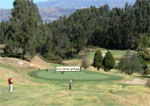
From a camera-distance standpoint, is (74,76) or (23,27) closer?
(74,76)

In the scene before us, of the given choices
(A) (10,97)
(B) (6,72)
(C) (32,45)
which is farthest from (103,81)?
(C) (32,45)

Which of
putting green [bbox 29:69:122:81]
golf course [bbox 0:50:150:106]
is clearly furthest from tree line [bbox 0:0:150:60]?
golf course [bbox 0:50:150:106]

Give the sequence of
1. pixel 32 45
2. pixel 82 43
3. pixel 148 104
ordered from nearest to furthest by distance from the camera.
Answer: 1. pixel 148 104
2. pixel 32 45
3. pixel 82 43

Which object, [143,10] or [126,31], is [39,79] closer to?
[126,31]

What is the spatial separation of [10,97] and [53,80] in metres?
16.5

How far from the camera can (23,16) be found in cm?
6462

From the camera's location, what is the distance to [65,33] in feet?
379

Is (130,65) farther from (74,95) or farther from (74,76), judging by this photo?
(74,95)

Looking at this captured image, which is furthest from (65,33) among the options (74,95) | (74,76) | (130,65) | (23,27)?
(74,95)

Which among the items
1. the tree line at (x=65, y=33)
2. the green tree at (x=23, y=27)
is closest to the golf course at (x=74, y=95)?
the green tree at (x=23, y=27)

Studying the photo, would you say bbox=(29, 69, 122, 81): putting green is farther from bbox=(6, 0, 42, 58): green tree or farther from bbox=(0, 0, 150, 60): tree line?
bbox=(0, 0, 150, 60): tree line

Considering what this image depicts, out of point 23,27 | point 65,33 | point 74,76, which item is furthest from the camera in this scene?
point 65,33

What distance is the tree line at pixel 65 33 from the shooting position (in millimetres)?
65125

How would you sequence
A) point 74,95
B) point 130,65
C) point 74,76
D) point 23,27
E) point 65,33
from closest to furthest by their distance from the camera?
1. point 74,95
2. point 74,76
3. point 130,65
4. point 23,27
5. point 65,33
